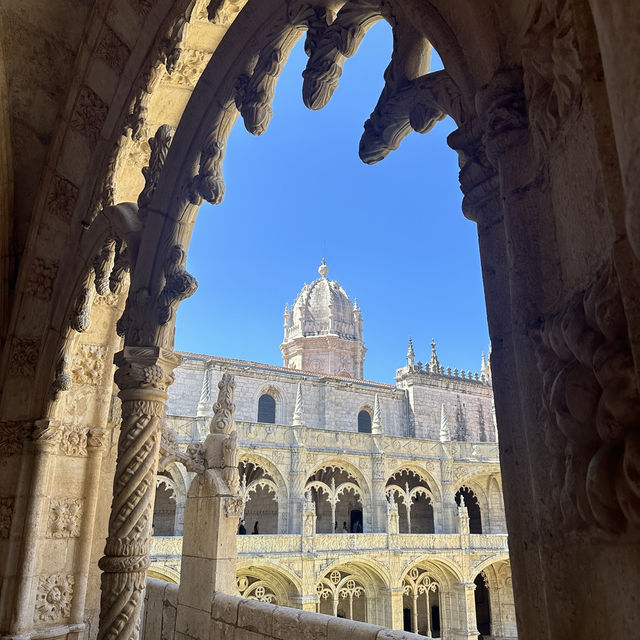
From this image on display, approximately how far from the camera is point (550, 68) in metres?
0.89

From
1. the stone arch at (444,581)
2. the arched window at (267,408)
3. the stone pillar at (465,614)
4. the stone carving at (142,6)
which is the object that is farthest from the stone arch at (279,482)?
the stone carving at (142,6)

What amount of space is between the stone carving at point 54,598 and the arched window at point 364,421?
71.8 feet

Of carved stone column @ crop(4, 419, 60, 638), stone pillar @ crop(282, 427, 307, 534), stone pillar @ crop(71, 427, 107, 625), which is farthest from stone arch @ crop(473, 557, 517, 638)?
carved stone column @ crop(4, 419, 60, 638)

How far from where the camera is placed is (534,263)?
946 mm

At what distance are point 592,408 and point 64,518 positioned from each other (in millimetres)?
3781

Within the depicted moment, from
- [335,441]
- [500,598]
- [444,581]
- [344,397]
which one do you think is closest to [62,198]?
[335,441]

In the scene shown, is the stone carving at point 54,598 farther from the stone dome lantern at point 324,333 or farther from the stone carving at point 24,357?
the stone dome lantern at point 324,333

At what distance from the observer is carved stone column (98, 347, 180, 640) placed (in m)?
2.28

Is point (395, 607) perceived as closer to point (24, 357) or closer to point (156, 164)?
point (24, 357)

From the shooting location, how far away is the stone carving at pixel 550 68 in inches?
32.2

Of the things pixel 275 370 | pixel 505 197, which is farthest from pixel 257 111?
pixel 275 370

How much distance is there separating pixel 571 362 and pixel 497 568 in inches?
926

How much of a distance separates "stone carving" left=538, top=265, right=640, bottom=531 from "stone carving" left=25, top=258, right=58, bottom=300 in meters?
3.74

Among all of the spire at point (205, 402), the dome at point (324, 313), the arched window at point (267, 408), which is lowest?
the spire at point (205, 402)
